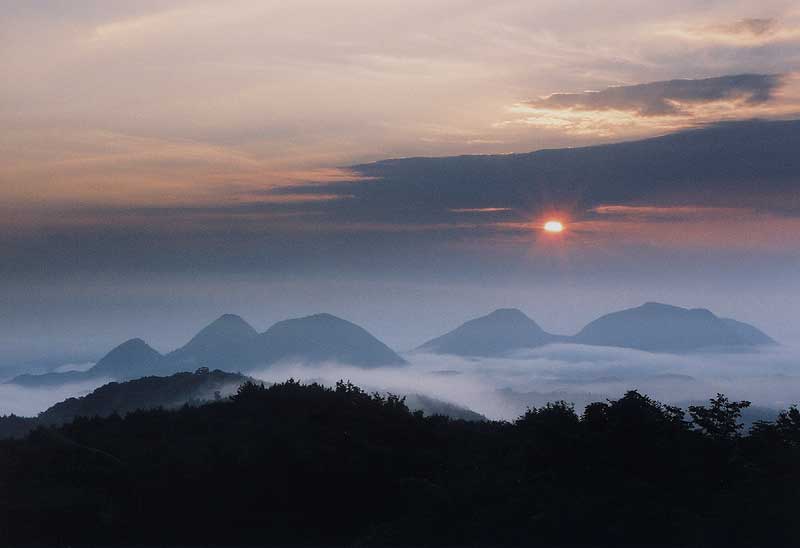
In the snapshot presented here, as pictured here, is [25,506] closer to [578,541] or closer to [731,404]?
[578,541]

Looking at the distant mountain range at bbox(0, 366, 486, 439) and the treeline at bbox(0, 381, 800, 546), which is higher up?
the distant mountain range at bbox(0, 366, 486, 439)

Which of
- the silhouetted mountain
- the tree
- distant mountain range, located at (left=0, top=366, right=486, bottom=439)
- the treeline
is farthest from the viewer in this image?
the silhouetted mountain

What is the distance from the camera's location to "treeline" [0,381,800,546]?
17.7 metres

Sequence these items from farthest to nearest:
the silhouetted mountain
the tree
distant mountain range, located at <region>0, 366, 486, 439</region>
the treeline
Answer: the silhouetted mountain
distant mountain range, located at <region>0, 366, 486, 439</region>
the tree
the treeline

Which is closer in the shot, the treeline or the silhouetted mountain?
the treeline

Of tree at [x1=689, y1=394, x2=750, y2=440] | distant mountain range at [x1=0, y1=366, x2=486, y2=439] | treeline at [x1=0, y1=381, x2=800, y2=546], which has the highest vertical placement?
distant mountain range at [x1=0, y1=366, x2=486, y2=439]

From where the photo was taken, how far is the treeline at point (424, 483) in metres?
17.7

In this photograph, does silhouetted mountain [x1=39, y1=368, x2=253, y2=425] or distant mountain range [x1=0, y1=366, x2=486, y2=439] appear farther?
silhouetted mountain [x1=39, y1=368, x2=253, y2=425]

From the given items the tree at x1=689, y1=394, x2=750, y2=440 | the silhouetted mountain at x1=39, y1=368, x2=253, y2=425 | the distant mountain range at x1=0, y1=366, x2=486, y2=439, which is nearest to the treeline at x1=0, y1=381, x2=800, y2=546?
the tree at x1=689, y1=394, x2=750, y2=440

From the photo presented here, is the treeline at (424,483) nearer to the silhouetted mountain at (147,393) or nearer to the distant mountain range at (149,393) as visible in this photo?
the distant mountain range at (149,393)

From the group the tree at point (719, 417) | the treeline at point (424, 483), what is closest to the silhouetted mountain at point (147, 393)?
the treeline at point (424, 483)

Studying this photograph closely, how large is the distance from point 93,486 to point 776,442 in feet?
48.6

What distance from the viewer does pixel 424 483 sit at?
20703mm

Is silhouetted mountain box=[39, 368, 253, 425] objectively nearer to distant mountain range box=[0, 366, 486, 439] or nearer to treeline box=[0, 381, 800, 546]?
distant mountain range box=[0, 366, 486, 439]
